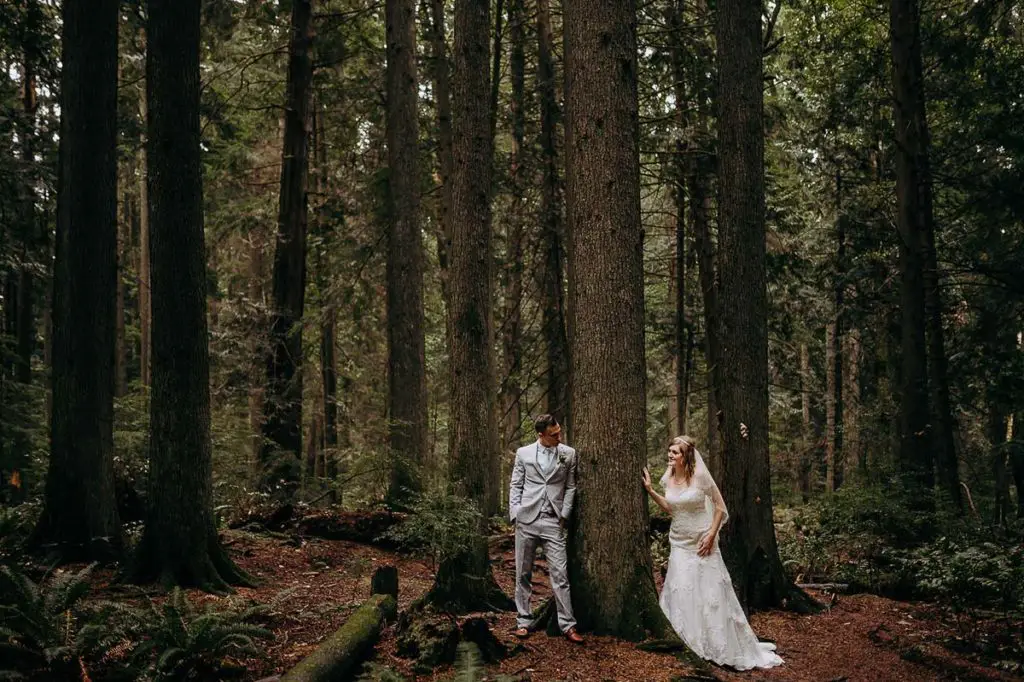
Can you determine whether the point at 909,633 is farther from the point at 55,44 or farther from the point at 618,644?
the point at 55,44

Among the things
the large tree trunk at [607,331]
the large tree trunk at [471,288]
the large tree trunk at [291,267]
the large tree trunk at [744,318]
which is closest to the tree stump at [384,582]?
the large tree trunk at [471,288]

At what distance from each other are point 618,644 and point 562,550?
1.11m

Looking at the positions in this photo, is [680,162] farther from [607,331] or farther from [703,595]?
[703,595]

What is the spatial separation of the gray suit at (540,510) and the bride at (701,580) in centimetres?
127

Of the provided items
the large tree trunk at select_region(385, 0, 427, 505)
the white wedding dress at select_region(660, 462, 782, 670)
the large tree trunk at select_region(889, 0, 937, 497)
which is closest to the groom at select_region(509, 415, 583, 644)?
the white wedding dress at select_region(660, 462, 782, 670)

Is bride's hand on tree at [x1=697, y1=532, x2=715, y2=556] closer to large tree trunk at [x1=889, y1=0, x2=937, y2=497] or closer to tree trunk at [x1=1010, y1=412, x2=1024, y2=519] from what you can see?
large tree trunk at [x1=889, y1=0, x2=937, y2=497]

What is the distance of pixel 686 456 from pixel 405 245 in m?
8.80

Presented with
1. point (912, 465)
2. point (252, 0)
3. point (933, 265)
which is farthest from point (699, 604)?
point (252, 0)

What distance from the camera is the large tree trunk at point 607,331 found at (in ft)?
26.5

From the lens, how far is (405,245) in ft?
54.2

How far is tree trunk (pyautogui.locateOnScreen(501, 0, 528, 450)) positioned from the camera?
19.7 meters

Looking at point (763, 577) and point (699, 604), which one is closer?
point (699, 604)

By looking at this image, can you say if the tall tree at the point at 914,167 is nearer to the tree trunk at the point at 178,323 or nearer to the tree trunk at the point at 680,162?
the tree trunk at the point at 680,162

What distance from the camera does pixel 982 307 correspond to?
1881 cm
